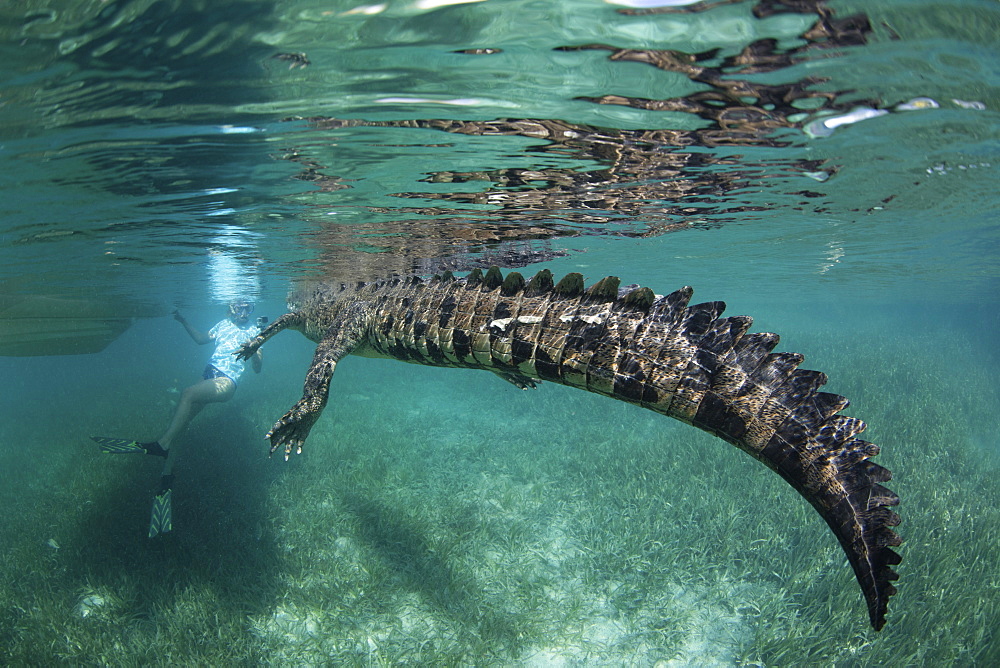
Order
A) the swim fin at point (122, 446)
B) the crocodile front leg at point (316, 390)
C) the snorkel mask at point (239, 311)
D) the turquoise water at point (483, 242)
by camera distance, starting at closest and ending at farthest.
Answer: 1. the turquoise water at point (483, 242)
2. the crocodile front leg at point (316, 390)
3. the swim fin at point (122, 446)
4. the snorkel mask at point (239, 311)

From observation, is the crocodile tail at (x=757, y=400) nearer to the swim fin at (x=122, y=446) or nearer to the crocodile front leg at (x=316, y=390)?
the crocodile front leg at (x=316, y=390)

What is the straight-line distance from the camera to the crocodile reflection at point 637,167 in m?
4.16

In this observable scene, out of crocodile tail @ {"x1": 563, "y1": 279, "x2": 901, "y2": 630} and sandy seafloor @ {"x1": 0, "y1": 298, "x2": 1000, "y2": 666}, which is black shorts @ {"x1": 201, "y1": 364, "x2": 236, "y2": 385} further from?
crocodile tail @ {"x1": 563, "y1": 279, "x2": 901, "y2": 630}

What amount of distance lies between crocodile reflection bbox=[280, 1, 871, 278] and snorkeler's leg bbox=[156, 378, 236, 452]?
197 inches

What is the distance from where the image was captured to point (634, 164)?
22.2 feet

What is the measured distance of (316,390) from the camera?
6.21 metres

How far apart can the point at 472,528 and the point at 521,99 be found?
8.69 m

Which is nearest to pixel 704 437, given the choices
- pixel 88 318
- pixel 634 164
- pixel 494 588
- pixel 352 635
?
pixel 494 588

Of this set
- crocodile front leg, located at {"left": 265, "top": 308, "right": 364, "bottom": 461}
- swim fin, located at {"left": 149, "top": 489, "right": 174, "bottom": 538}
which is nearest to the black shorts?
swim fin, located at {"left": 149, "top": 489, "right": 174, "bottom": 538}

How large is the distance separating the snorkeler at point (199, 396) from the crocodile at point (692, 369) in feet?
25.7

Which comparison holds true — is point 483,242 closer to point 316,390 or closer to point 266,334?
point 266,334

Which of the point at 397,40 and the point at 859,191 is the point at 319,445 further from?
the point at 859,191

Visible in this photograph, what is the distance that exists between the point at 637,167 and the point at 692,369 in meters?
4.89

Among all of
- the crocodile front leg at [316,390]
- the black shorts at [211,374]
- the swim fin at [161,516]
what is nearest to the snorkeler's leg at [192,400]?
the black shorts at [211,374]
